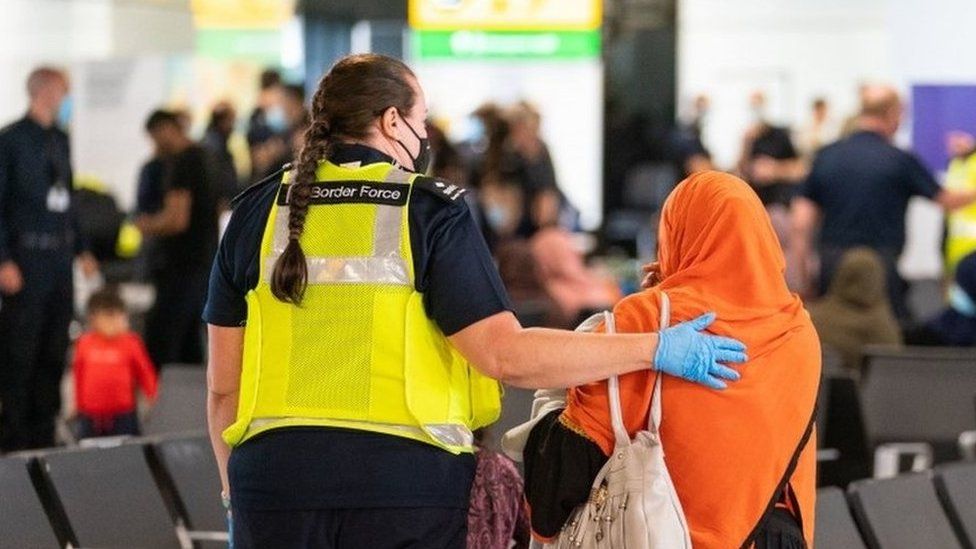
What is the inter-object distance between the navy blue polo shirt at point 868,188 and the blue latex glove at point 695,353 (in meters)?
6.57

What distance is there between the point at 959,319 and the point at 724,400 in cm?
565

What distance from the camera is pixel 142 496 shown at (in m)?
5.08

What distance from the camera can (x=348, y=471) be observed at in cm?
318

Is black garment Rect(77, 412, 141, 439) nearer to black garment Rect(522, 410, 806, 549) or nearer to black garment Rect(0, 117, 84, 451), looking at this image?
black garment Rect(0, 117, 84, 451)

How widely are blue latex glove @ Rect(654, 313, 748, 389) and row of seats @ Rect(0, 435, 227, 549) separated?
1812 mm

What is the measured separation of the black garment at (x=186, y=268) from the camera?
988cm

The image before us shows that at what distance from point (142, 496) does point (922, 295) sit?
7.98 metres

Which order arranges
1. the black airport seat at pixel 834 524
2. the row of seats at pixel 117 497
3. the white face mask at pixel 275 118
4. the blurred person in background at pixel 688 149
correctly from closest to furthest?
1. the black airport seat at pixel 834 524
2. the row of seats at pixel 117 497
3. the white face mask at pixel 275 118
4. the blurred person in background at pixel 688 149

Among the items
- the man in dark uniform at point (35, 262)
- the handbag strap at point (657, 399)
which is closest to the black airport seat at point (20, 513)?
the handbag strap at point (657, 399)

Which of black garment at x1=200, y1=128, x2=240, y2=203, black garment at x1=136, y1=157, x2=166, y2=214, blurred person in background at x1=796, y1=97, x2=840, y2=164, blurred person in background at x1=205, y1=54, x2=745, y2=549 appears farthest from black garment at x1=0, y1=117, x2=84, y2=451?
blurred person in background at x1=796, y1=97, x2=840, y2=164

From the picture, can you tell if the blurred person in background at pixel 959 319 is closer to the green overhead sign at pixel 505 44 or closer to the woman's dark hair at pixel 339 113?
the green overhead sign at pixel 505 44

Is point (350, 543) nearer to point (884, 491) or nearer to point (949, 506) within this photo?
point (884, 491)

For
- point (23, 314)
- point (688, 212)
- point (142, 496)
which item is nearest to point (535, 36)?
point (23, 314)

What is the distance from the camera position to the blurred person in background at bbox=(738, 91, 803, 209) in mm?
15250
